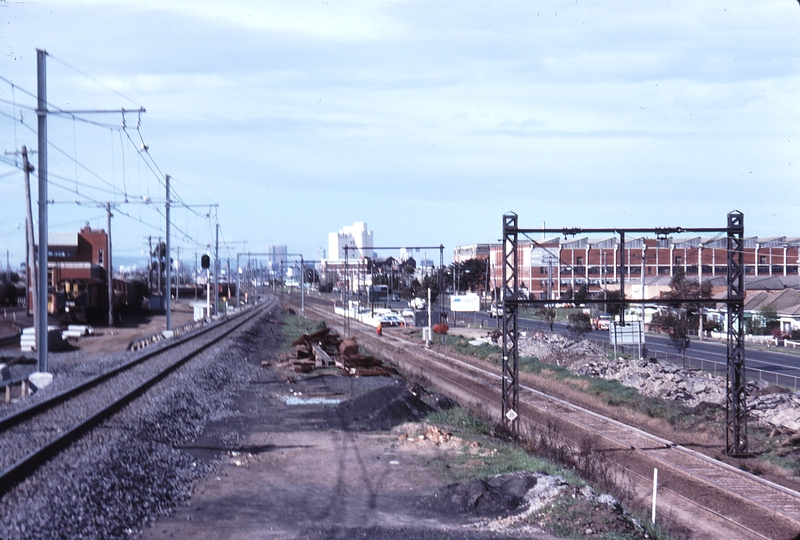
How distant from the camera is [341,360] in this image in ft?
108

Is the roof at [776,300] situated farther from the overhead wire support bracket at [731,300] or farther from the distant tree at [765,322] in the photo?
the overhead wire support bracket at [731,300]

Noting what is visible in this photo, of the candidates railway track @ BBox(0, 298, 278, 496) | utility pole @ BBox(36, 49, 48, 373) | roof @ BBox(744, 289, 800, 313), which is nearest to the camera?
railway track @ BBox(0, 298, 278, 496)

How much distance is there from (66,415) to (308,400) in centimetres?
879

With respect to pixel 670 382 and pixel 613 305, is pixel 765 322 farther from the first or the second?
pixel 670 382

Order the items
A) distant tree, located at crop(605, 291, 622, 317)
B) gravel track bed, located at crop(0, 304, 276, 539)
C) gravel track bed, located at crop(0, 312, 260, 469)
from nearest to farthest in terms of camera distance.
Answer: gravel track bed, located at crop(0, 304, 276, 539) → gravel track bed, located at crop(0, 312, 260, 469) → distant tree, located at crop(605, 291, 622, 317)

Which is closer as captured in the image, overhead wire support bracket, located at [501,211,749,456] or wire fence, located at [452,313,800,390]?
overhead wire support bracket, located at [501,211,749,456]

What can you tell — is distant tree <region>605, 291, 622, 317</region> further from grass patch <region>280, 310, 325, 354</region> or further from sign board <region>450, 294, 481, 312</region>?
sign board <region>450, 294, 481, 312</region>

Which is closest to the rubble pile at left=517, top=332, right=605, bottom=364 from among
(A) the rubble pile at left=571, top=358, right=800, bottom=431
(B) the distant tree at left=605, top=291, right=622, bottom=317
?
(B) the distant tree at left=605, top=291, right=622, bottom=317

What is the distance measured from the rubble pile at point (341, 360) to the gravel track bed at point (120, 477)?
10582mm

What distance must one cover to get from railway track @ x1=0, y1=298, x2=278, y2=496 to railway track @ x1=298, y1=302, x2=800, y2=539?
10711 millimetres

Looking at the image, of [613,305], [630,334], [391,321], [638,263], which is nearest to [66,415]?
[613,305]

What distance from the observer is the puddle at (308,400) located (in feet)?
75.0

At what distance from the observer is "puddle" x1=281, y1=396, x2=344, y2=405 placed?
75.0 feet

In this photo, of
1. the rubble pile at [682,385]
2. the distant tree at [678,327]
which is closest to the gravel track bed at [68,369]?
the rubble pile at [682,385]
